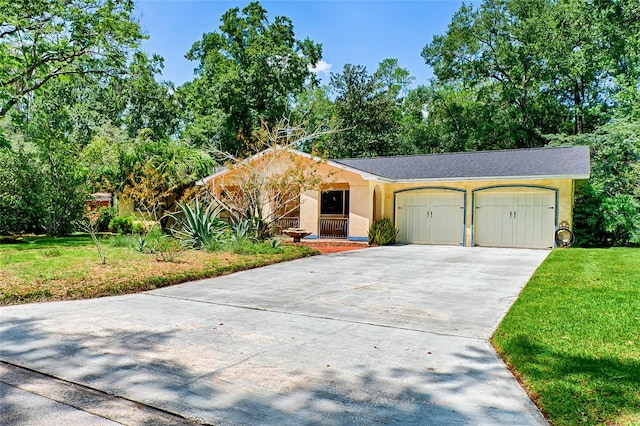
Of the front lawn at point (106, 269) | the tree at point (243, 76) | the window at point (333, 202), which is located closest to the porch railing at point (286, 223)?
the window at point (333, 202)

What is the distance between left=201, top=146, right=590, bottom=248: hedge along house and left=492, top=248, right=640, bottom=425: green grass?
25.4ft

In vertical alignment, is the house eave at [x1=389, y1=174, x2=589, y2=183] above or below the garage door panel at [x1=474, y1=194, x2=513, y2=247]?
above

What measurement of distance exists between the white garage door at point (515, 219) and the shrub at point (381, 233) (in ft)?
10.3

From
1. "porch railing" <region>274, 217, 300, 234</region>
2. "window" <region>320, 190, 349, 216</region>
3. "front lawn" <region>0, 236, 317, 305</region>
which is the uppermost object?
"window" <region>320, 190, 349, 216</region>

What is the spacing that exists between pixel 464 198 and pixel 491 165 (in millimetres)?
1780

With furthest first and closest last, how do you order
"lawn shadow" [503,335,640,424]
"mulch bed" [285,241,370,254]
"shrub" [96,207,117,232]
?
1. "shrub" [96,207,117,232]
2. "mulch bed" [285,241,370,254]
3. "lawn shadow" [503,335,640,424]

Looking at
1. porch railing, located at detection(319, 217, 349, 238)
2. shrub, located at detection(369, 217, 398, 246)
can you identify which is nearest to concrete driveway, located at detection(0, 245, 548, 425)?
shrub, located at detection(369, 217, 398, 246)

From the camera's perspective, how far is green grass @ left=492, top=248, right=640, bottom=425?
3072 millimetres

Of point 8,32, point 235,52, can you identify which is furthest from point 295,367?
point 235,52

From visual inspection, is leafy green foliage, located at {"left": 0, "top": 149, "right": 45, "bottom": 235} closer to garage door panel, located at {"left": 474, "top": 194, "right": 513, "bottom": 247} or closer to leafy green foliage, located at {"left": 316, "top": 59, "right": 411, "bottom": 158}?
garage door panel, located at {"left": 474, "top": 194, "right": 513, "bottom": 247}

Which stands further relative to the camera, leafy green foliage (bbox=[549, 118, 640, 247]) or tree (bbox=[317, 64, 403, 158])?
tree (bbox=[317, 64, 403, 158])

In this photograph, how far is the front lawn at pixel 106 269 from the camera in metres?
6.93

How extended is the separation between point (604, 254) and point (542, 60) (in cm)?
1885

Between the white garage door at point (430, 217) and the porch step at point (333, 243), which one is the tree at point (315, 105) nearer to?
the white garage door at point (430, 217)
